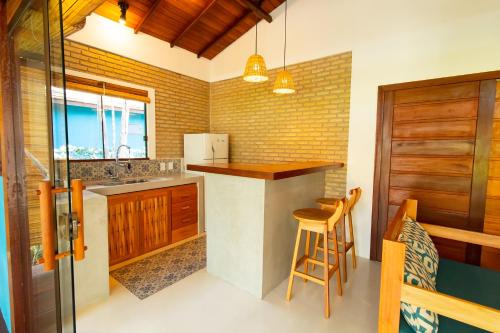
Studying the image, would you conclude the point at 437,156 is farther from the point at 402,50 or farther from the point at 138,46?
the point at 138,46

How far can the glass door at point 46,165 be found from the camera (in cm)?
99

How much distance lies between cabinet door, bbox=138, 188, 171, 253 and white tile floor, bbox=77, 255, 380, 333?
74cm

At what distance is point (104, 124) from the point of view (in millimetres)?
3564

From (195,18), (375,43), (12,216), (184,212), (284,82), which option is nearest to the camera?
(12,216)

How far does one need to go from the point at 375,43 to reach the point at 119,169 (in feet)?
13.5

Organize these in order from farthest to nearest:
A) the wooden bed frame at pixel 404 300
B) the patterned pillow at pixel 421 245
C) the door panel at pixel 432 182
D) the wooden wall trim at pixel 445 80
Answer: the door panel at pixel 432 182 < the wooden wall trim at pixel 445 80 < the patterned pillow at pixel 421 245 < the wooden bed frame at pixel 404 300

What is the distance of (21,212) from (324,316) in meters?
2.49

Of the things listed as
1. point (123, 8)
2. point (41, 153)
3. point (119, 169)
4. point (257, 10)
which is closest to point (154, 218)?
point (119, 169)

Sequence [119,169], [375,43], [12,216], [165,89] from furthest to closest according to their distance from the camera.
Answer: [165,89], [119,169], [375,43], [12,216]

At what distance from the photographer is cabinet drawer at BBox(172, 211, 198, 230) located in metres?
3.63

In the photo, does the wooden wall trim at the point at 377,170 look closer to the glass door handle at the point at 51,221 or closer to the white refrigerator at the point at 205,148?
the white refrigerator at the point at 205,148

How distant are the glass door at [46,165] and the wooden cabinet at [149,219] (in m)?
1.45

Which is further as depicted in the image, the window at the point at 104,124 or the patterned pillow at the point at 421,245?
the window at the point at 104,124


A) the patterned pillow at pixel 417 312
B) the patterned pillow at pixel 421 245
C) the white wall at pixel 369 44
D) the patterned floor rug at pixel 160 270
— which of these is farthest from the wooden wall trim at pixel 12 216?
the patterned pillow at pixel 421 245
